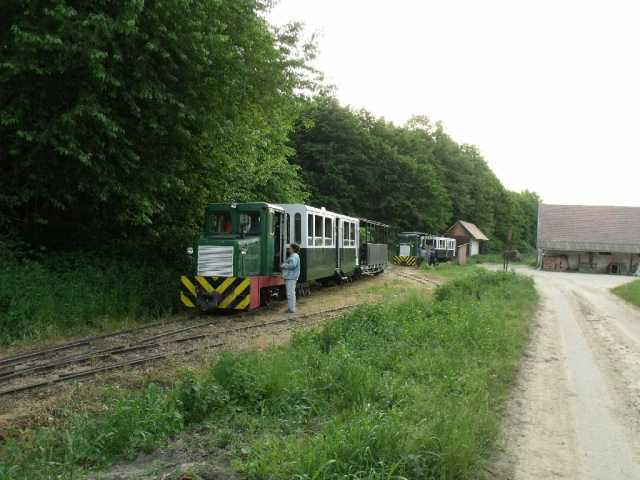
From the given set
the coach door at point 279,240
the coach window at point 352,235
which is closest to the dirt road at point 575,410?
the coach door at point 279,240

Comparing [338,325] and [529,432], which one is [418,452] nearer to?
[529,432]

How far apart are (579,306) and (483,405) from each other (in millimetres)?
15370

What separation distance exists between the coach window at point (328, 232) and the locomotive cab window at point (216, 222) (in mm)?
4867

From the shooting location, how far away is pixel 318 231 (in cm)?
1820

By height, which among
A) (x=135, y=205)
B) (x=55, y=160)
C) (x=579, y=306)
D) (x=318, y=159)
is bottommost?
(x=579, y=306)

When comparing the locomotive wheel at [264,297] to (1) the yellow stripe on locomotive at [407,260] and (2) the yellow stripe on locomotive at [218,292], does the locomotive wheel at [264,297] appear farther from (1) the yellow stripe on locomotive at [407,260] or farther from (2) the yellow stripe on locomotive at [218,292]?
(1) the yellow stripe on locomotive at [407,260]

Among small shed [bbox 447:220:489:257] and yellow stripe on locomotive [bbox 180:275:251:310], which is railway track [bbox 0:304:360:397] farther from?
small shed [bbox 447:220:489:257]

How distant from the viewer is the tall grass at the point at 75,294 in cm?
1054

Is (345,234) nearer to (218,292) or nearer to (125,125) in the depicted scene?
(218,292)

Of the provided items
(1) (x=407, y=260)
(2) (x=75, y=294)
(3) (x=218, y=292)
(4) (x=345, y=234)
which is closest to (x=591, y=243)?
(1) (x=407, y=260)

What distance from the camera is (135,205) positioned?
12656 millimetres

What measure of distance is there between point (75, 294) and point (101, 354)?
3.17m

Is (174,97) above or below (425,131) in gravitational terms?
below

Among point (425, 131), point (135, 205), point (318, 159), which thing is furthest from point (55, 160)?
point (425, 131)
